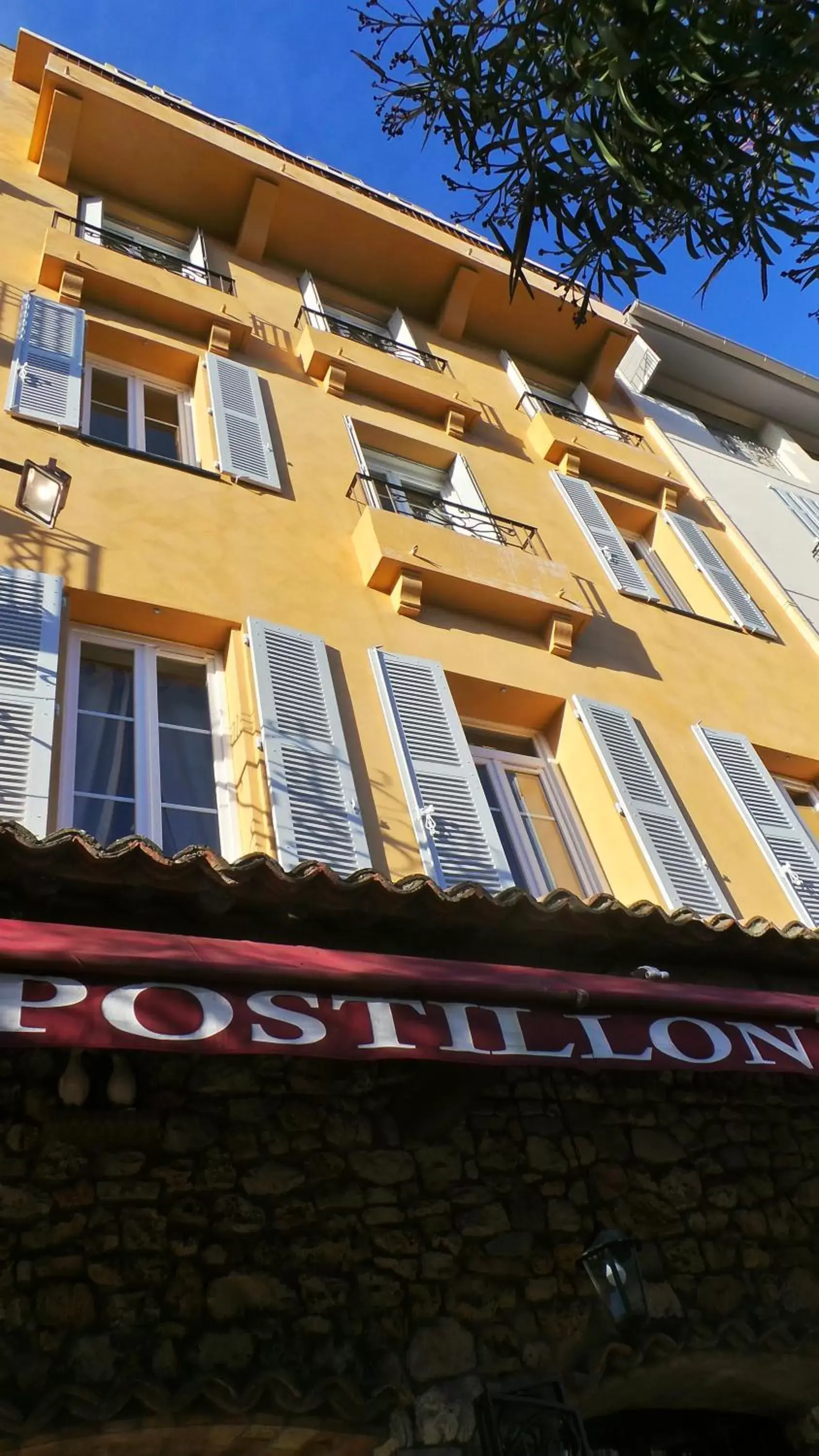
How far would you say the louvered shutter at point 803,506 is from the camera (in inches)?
478

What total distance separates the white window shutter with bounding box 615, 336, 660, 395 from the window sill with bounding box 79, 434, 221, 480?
7.55 meters

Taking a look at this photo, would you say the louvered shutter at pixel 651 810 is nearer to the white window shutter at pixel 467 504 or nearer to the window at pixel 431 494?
the white window shutter at pixel 467 504

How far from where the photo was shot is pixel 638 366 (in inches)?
531

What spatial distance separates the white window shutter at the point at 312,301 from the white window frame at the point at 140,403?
1689 mm

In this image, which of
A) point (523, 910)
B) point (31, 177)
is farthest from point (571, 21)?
point (31, 177)

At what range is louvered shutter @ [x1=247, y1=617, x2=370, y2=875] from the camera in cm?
538

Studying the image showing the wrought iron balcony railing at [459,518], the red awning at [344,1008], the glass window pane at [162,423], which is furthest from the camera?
the wrought iron balcony railing at [459,518]

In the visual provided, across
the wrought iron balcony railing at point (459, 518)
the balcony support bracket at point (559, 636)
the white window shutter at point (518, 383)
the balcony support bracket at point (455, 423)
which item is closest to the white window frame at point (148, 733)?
the balcony support bracket at point (559, 636)

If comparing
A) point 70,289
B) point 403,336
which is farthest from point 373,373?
point 70,289

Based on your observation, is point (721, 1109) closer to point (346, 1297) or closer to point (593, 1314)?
point (593, 1314)

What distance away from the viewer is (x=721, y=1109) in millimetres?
5082

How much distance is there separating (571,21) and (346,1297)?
509 cm

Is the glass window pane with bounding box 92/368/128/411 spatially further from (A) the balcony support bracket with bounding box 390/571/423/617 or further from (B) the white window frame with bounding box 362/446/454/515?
(A) the balcony support bracket with bounding box 390/571/423/617

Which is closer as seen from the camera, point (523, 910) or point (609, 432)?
point (523, 910)
